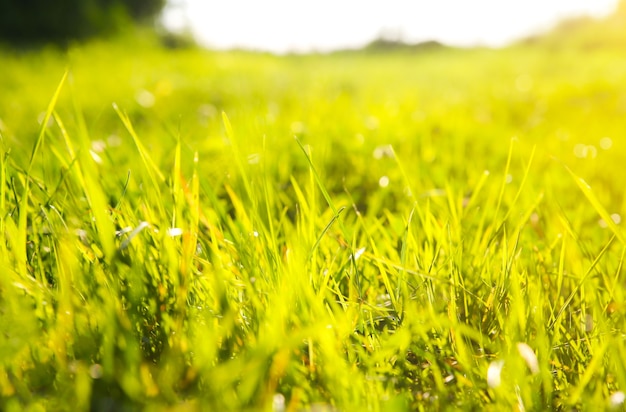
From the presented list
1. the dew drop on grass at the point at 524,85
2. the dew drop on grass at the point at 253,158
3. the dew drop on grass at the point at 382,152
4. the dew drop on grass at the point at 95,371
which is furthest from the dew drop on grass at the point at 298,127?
the dew drop on grass at the point at 524,85

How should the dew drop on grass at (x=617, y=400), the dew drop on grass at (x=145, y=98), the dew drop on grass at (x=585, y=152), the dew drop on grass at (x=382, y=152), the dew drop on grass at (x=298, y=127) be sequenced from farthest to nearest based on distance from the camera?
the dew drop on grass at (x=145, y=98) < the dew drop on grass at (x=298, y=127) < the dew drop on grass at (x=585, y=152) < the dew drop on grass at (x=382, y=152) < the dew drop on grass at (x=617, y=400)

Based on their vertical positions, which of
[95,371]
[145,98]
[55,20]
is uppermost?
[55,20]

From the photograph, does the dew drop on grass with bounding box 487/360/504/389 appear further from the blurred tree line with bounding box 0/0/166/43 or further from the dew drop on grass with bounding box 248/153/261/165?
the blurred tree line with bounding box 0/0/166/43

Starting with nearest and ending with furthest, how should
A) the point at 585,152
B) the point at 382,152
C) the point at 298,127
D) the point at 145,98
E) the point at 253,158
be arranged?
the point at 253,158, the point at 382,152, the point at 585,152, the point at 298,127, the point at 145,98

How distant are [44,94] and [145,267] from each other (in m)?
4.33

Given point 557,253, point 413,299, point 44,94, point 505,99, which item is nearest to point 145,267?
point 413,299

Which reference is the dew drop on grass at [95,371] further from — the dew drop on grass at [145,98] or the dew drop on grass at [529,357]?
the dew drop on grass at [145,98]

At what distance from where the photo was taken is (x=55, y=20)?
17.0 metres

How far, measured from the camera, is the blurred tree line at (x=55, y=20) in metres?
16.5

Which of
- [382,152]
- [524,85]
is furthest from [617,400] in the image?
[524,85]

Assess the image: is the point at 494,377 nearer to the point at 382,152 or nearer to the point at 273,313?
the point at 273,313

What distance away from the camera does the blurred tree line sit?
54.1ft

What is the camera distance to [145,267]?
98 centimetres

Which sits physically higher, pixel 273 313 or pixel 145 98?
pixel 273 313
